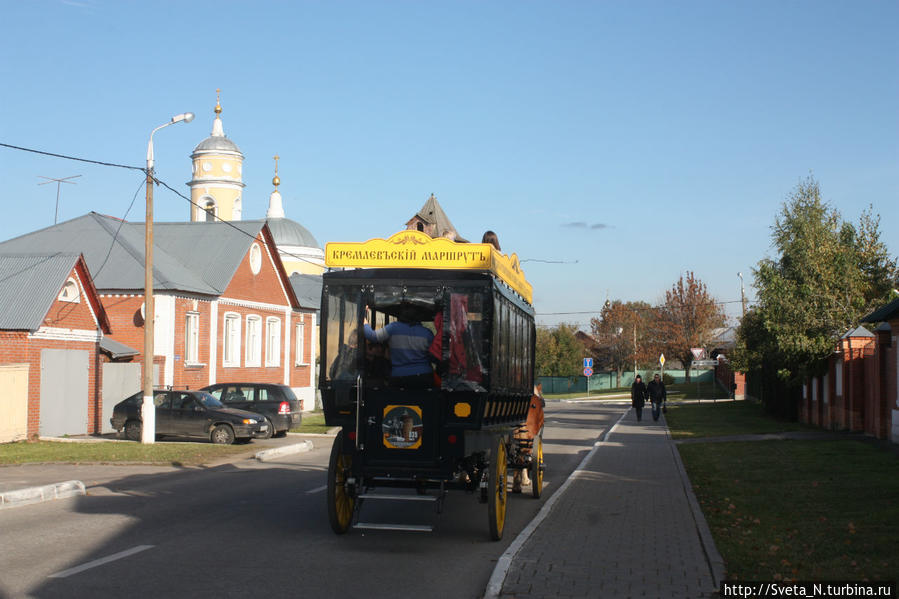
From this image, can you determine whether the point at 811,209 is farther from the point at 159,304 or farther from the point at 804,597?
the point at 804,597

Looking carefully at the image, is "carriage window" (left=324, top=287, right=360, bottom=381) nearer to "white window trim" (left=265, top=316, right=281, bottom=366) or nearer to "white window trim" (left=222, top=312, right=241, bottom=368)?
"white window trim" (left=222, top=312, right=241, bottom=368)

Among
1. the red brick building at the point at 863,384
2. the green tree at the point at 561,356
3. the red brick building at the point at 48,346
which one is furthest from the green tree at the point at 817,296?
the green tree at the point at 561,356

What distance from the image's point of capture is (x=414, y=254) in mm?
9578

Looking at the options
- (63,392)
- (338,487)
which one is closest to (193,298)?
(63,392)

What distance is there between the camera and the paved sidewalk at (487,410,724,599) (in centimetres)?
733

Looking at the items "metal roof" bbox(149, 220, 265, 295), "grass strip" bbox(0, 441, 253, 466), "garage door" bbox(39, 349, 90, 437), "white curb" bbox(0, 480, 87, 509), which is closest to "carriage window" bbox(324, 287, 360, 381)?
"white curb" bbox(0, 480, 87, 509)

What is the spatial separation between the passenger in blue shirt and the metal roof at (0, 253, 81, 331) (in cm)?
1697

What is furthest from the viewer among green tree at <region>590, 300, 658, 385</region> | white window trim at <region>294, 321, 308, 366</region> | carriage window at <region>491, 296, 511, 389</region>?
green tree at <region>590, 300, 658, 385</region>

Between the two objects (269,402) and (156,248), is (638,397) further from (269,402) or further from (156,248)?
(156,248)

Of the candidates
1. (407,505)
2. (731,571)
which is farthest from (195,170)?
→ (731,571)

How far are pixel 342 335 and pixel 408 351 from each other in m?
0.74

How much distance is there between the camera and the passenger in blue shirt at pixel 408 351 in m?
9.38

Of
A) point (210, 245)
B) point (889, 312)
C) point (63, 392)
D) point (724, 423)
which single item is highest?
point (210, 245)

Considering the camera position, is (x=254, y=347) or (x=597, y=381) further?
(x=597, y=381)
